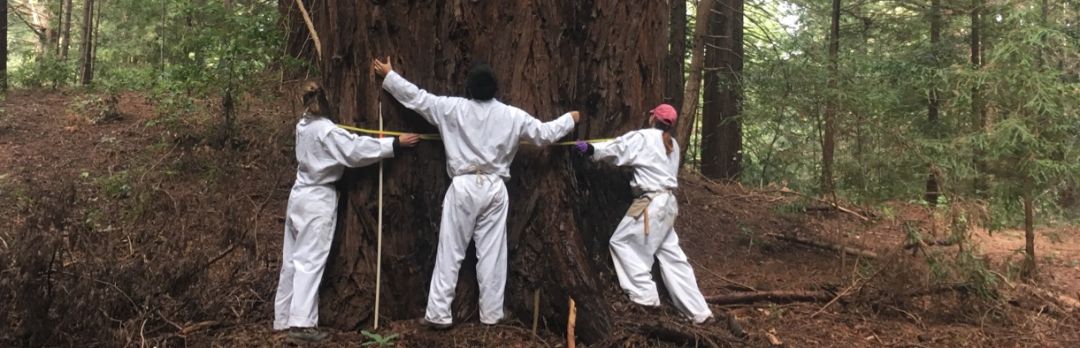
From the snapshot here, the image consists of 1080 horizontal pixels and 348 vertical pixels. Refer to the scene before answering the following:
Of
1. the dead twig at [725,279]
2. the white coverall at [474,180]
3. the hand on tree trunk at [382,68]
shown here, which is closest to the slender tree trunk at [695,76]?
the dead twig at [725,279]

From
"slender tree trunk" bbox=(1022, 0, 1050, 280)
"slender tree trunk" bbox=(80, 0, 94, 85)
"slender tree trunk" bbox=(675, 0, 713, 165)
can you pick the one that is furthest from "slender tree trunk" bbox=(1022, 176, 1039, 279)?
"slender tree trunk" bbox=(80, 0, 94, 85)

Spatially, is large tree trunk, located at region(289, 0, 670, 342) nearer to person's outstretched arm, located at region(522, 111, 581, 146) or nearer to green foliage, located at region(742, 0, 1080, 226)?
person's outstretched arm, located at region(522, 111, 581, 146)

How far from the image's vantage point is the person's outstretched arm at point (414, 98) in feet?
15.8

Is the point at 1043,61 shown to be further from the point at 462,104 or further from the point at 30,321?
the point at 30,321

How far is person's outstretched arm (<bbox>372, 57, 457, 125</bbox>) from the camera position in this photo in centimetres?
481

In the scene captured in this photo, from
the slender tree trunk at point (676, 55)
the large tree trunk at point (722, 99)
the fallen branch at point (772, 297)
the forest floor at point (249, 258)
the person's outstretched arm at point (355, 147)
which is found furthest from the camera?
the large tree trunk at point (722, 99)

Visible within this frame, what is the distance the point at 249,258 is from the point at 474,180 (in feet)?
7.50

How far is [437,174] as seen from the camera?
5.05m

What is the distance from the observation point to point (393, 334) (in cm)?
475

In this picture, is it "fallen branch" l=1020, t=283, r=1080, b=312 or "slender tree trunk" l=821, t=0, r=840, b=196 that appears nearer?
"fallen branch" l=1020, t=283, r=1080, b=312

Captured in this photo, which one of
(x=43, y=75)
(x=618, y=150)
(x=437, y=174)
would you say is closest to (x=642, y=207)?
(x=618, y=150)

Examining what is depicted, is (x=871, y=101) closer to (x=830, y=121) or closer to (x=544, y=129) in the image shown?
(x=830, y=121)

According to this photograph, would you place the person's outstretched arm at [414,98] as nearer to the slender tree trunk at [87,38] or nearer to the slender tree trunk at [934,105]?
the slender tree trunk at [934,105]

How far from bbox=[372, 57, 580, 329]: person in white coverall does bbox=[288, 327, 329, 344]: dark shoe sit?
0.71m
